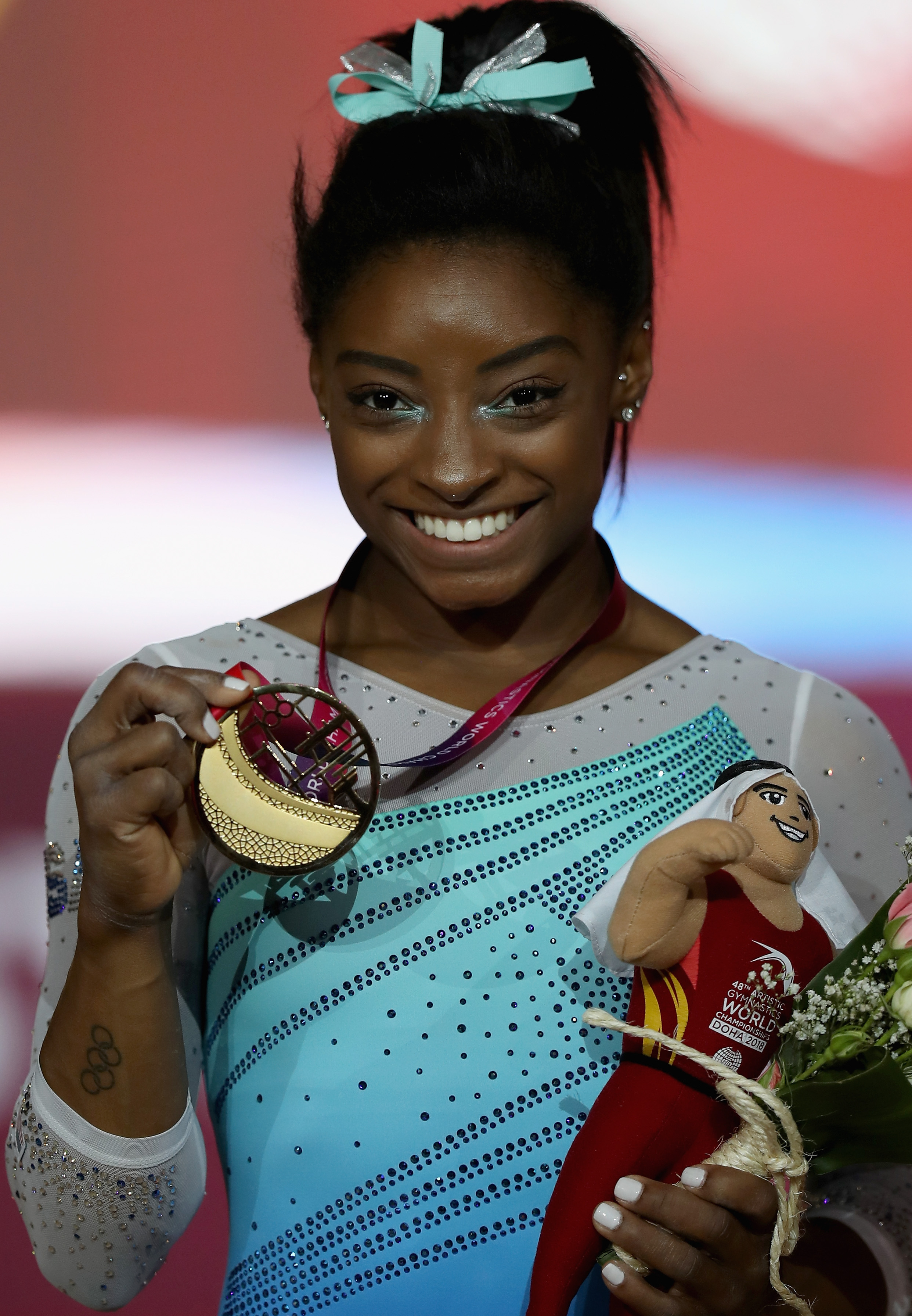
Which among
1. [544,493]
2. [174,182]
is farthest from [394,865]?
[174,182]

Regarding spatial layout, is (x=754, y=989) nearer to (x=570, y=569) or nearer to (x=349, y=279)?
(x=570, y=569)

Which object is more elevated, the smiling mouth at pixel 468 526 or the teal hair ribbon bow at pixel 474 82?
the teal hair ribbon bow at pixel 474 82

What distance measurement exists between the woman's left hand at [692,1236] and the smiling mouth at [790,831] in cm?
22

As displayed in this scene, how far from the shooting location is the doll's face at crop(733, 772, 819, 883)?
41.3 inches

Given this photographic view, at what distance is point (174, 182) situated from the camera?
2.09 meters

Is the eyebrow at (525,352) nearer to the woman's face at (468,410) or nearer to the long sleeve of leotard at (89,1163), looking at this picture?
the woman's face at (468,410)

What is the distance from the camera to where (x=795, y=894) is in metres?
1.09

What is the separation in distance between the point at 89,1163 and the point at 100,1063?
86 millimetres

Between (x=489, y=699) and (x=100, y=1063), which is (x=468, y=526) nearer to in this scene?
(x=489, y=699)

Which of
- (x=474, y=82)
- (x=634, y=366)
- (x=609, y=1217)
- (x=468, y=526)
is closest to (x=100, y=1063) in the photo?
(x=609, y=1217)

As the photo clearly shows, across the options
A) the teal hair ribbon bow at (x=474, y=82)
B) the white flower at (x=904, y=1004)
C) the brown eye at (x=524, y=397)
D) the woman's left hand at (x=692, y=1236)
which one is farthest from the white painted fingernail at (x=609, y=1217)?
the teal hair ribbon bow at (x=474, y=82)

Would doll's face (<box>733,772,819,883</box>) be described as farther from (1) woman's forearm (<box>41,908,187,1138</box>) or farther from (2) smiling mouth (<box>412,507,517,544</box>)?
(1) woman's forearm (<box>41,908,187,1138</box>)

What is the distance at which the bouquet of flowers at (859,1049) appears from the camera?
95 centimetres

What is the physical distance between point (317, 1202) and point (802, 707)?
2.02 feet
